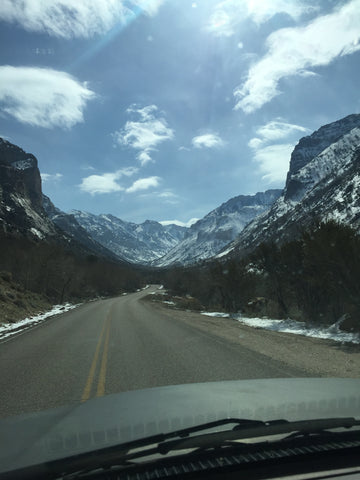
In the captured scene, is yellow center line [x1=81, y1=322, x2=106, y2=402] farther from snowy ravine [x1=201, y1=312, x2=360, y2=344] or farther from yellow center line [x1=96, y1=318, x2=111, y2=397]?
snowy ravine [x1=201, y1=312, x2=360, y2=344]

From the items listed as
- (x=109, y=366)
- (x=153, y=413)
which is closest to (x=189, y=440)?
(x=153, y=413)

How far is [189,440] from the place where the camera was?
2684mm

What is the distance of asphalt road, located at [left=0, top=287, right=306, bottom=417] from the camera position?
6.82m

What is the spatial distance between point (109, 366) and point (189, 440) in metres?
6.75

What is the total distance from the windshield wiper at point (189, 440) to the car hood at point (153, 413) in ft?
0.37

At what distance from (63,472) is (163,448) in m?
0.65

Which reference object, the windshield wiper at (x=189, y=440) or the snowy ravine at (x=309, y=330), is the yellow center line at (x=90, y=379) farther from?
the snowy ravine at (x=309, y=330)

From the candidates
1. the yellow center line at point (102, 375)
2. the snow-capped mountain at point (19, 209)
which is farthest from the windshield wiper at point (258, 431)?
the snow-capped mountain at point (19, 209)

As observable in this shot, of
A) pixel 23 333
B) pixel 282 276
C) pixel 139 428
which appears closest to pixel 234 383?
pixel 139 428

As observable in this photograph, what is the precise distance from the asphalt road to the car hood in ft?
8.46

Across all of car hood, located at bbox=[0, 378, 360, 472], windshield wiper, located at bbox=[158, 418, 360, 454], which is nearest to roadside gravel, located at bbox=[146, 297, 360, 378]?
car hood, located at bbox=[0, 378, 360, 472]

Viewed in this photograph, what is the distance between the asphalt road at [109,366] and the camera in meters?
6.82

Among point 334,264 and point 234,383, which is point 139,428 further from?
point 334,264

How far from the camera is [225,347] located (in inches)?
445
